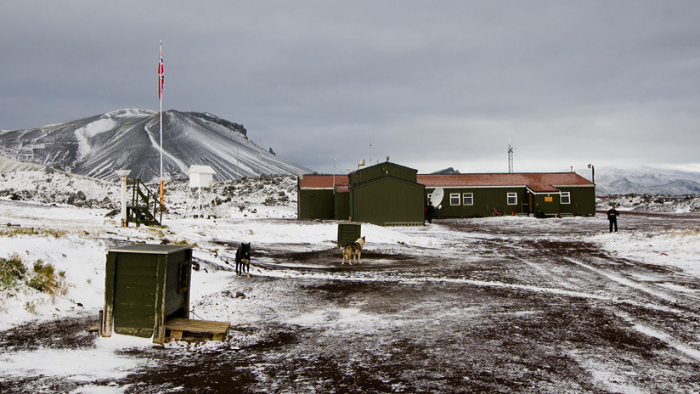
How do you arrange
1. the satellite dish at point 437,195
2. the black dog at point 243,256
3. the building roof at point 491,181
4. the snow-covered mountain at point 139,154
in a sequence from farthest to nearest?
the snow-covered mountain at point 139,154
the building roof at point 491,181
the satellite dish at point 437,195
the black dog at point 243,256

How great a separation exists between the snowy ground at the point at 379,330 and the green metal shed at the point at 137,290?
0.21 metres

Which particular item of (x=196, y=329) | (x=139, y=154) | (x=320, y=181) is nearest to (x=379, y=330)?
(x=196, y=329)

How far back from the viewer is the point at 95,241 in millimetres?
11492

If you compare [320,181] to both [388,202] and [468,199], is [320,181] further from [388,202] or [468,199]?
[468,199]

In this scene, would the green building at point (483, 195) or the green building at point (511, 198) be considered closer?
the green building at point (483, 195)

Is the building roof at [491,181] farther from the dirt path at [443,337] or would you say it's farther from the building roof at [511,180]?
the dirt path at [443,337]

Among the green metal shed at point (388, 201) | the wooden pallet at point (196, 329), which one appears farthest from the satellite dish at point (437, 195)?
the wooden pallet at point (196, 329)

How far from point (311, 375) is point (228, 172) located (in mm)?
159252

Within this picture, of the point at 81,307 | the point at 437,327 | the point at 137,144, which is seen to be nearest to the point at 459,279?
the point at 437,327

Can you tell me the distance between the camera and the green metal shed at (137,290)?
6.48 m

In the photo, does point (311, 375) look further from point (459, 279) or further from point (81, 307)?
point (459, 279)

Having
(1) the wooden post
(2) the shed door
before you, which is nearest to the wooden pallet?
(2) the shed door

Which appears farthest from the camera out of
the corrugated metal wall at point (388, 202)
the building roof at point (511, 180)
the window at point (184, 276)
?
the building roof at point (511, 180)

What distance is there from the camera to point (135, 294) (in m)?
6.56
